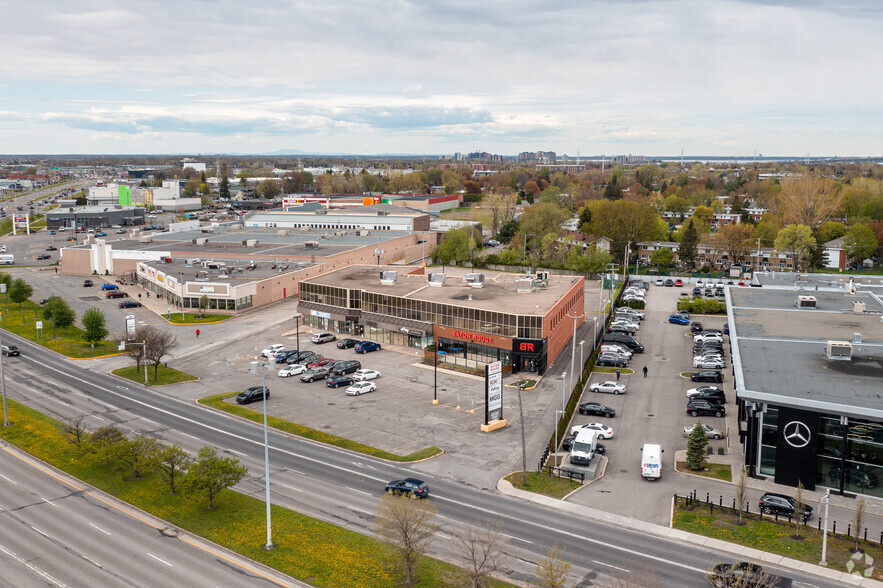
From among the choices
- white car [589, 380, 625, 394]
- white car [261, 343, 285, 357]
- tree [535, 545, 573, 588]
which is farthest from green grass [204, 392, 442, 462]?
white car [589, 380, 625, 394]

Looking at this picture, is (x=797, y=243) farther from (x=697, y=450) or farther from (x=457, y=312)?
(x=697, y=450)

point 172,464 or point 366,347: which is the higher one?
point 172,464

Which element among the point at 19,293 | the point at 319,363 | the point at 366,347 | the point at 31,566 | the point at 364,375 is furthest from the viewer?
the point at 19,293

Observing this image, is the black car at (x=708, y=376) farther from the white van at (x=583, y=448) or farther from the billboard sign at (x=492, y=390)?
the billboard sign at (x=492, y=390)

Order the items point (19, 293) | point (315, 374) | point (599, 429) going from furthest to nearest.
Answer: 1. point (19, 293)
2. point (315, 374)
3. point (599, 429)

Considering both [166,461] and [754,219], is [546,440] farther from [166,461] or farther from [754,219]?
[754,219]

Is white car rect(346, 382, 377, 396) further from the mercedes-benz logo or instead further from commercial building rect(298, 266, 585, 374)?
the mercedes-benz logo

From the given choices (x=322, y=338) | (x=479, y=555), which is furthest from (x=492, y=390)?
(x=322, y=338)

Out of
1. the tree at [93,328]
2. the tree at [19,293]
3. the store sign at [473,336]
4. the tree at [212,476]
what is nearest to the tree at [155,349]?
the tree at [93,328]

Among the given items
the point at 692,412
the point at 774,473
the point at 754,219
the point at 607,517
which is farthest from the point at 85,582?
the point at 754,219
